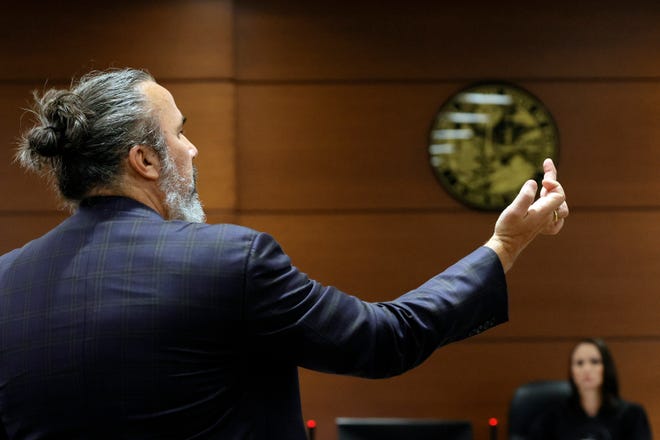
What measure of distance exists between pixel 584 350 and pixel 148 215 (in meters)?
3.14

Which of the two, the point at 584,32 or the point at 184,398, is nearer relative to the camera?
the point at 184,398

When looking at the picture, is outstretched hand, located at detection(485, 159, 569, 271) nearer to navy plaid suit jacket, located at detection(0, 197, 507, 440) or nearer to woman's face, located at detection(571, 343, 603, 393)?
navy plaid suit jacket, located at detection(0, 197, 507, 440)

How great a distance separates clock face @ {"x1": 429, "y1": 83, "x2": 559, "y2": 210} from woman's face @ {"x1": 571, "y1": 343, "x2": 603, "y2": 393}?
86 centimetres

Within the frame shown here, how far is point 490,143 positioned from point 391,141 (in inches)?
19.4

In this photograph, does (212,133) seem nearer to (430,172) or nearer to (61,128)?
(430,172)

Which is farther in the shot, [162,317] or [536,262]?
[536,262]

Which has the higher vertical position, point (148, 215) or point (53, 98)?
point (53, 98)

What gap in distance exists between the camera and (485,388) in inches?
A: 176

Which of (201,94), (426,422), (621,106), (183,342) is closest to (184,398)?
(183,342)

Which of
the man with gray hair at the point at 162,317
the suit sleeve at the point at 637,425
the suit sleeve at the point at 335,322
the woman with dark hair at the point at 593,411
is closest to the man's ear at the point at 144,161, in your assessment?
→ the man with gray hair at the point at 162,317

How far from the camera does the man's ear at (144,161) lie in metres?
1.19

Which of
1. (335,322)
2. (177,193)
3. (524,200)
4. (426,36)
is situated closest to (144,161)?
(177,193)

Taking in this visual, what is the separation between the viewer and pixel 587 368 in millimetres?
3885

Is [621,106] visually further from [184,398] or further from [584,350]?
[184,398]
